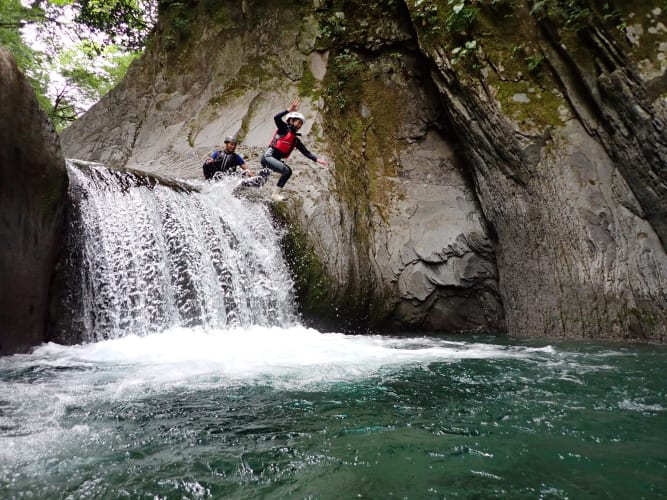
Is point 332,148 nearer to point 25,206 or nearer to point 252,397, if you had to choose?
point 25,206

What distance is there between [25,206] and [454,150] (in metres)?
7.70

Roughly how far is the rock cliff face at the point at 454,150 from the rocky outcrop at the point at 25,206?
3.49 metres

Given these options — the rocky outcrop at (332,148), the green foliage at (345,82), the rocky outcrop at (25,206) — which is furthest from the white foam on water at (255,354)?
the green foliage at (345,82)

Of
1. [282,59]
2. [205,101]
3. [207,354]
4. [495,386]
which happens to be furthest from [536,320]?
[205,101]

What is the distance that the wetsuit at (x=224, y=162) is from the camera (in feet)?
27.7

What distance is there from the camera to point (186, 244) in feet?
22.9

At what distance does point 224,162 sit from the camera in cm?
846

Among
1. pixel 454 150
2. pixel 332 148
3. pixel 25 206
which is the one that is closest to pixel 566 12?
pixel 454 150

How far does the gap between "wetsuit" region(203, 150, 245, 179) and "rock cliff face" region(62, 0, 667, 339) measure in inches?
33.3

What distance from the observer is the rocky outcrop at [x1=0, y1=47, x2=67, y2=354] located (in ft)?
16.0

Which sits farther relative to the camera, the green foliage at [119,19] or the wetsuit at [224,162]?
the green foliage at [119,19]

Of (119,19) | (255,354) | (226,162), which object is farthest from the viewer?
(119,19)

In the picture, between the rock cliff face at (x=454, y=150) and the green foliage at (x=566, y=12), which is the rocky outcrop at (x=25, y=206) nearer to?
the rock cliff face at (x=454, y=150)

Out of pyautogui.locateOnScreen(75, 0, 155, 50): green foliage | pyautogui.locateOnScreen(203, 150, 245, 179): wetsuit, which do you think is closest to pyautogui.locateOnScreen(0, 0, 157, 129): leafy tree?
pyautogui.locateOnScreen(75, 0, 155, 50): green foliage
